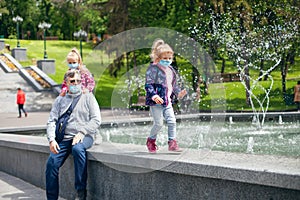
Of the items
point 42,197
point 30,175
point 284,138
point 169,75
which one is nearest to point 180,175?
point 169,75

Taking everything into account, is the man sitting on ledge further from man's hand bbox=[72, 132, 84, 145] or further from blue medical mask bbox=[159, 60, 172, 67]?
blue medical mask bbox=[159, 60, 172, 67]

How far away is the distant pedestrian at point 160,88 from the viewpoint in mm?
5594

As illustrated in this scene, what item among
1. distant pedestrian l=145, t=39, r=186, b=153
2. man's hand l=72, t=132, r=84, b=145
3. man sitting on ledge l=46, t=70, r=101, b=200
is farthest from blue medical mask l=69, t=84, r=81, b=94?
distant pedestrian l=145, t=39, r=186, b=153

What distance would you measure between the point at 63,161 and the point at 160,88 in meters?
1.67

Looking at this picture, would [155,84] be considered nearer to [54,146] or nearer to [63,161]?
[54,146]

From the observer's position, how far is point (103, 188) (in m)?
6.21

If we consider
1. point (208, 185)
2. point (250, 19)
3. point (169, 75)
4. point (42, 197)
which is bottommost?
point (42, 197)

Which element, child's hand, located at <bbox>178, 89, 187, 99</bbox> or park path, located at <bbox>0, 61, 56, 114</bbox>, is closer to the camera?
child's hand, located at <bbox>178, 89, 187, 99</bbox>

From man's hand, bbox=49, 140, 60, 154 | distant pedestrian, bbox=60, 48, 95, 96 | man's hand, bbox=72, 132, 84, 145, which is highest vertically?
distant pedestrian, bbox=60, 48, 95, 96

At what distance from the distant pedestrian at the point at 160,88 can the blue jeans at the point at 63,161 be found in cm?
96

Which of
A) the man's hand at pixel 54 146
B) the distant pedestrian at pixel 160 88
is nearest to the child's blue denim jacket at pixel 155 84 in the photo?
the distant pedestrian at pixel 160 88

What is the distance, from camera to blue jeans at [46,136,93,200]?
618cm

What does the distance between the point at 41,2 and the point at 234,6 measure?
197 feet

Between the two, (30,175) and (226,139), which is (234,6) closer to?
(226,139)
